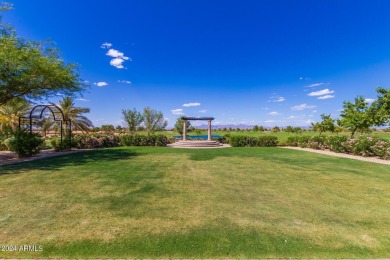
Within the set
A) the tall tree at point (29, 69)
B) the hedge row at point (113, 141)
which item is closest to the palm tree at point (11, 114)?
the hedge row at point (113, 141)

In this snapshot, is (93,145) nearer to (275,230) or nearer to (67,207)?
(67,207)

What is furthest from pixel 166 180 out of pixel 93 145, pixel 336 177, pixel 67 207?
pixel 93 145

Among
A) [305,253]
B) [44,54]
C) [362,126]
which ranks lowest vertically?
[305,253]

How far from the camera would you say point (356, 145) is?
48.4 feet

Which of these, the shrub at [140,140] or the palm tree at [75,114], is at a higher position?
the palm tree at [75,114]

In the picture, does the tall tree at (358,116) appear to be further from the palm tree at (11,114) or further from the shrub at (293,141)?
the palm tree at (11,114)

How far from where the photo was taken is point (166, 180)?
290 inches

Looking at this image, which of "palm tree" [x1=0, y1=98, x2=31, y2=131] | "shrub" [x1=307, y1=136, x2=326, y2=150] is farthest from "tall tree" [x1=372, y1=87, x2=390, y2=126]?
"palm tree" [x1=0, y1=98, x2=31, y2=131]

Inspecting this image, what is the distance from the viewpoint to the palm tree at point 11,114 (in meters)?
23.0

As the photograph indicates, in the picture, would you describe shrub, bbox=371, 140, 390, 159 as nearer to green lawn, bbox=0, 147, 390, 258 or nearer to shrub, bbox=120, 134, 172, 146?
green lawn, bbox=0, 147, 390, 258

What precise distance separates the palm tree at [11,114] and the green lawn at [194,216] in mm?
20165

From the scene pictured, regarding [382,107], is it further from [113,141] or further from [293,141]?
[113,141]

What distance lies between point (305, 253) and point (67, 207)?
15.8ft

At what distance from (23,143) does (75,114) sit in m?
16.0
